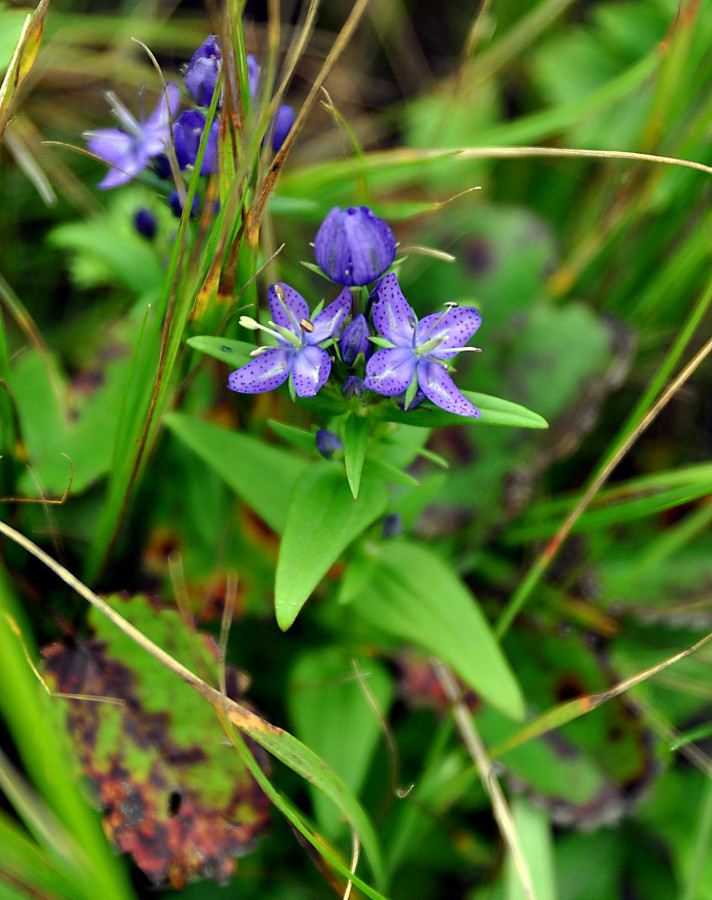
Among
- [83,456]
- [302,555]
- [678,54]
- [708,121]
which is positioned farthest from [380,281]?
[678,54]

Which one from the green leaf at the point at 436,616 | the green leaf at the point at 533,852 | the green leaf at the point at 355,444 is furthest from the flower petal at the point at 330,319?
the green leaf at the point at 533,852

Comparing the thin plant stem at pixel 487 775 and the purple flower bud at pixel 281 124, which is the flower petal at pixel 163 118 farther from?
the thin plant stem at pixel 487 775

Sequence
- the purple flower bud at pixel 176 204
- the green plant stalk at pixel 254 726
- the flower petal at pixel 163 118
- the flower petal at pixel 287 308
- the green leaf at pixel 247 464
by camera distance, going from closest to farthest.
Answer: the green plant stalk at pixel 254 726 → the flower petal at pixel 287 308 → the purple flower bud at pixel 176 204 → the flower petal at pixel 163 118 → the green leaf at pixel 247 464

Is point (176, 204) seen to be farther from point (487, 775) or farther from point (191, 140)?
point (487, 775)

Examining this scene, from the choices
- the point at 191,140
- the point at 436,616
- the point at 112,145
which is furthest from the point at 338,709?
the point at 112,145

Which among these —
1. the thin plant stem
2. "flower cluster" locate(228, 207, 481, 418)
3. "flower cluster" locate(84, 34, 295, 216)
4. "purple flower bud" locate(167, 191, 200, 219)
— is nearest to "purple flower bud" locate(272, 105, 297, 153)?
"flower cluster" locate(84, 34, 295, 216)
